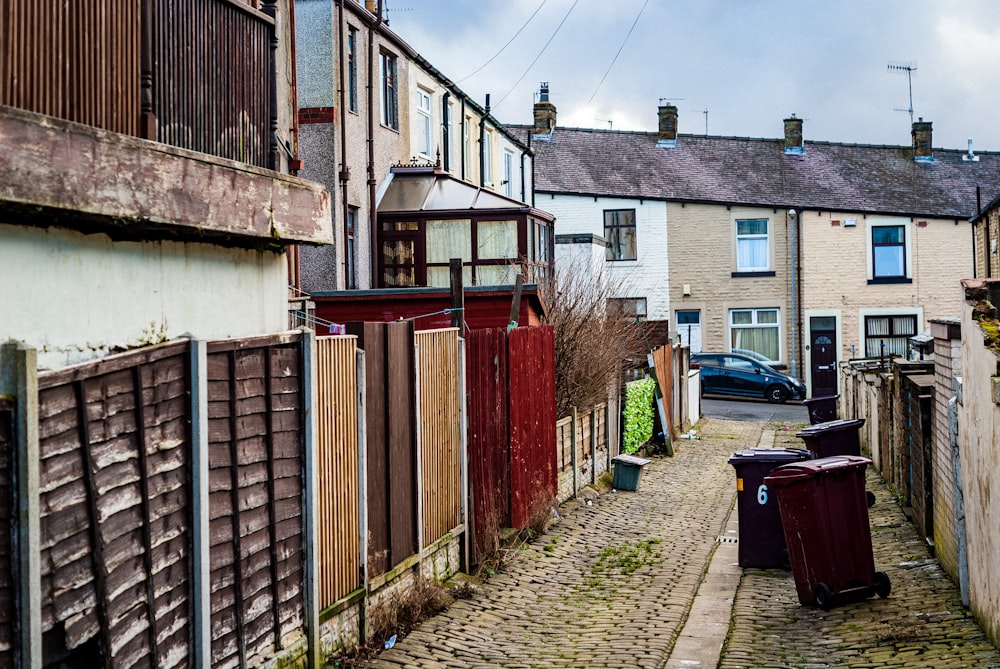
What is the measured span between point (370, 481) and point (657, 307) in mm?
30719

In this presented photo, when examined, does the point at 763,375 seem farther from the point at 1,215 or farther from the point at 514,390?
the point at 1,215

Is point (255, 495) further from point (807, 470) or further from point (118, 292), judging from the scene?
point (807, 470)

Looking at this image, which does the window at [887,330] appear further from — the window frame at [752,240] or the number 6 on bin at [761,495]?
the number 6 on bin at [761,495]

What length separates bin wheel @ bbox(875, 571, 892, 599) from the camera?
9562mm

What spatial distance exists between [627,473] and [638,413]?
340 centimetres

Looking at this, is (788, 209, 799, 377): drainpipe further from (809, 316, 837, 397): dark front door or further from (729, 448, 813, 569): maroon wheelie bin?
(729, 448, 813, 569): maroon wheelie bin

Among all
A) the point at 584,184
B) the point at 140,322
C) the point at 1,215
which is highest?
the point at 584,184

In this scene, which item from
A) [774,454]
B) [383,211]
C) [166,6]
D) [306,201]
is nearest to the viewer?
[166,6]

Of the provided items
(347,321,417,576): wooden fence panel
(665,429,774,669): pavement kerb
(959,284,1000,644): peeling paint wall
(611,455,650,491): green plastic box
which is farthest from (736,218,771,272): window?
(347,321,417,576): wooden fence panel

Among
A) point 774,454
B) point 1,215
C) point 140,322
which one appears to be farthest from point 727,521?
point 1,215

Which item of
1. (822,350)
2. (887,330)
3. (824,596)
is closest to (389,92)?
(824,596)

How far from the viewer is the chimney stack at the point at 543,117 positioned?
41.0 metres

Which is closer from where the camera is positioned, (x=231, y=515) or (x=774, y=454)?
(x=231, y=515)

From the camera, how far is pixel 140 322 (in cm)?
586
